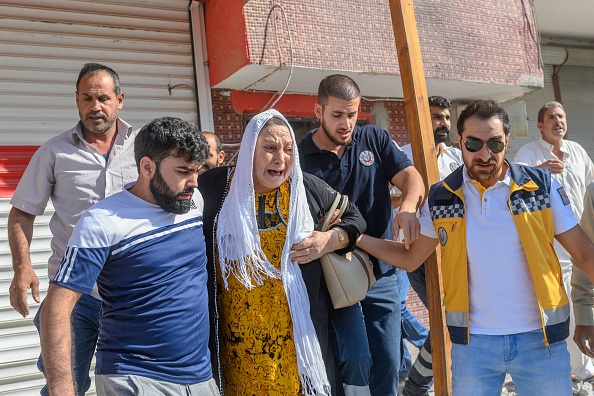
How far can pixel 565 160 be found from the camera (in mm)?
5730

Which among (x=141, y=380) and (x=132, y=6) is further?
(x=132, y=6)

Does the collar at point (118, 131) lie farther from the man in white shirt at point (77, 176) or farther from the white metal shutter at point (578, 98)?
the white metal shutter at point (578, 98)

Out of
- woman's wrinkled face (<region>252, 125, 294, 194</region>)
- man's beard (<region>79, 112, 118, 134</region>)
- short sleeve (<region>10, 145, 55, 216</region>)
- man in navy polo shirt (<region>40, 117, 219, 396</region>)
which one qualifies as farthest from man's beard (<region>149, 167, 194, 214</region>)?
short sleeve (<region>10, 145, 55, 216</region>)

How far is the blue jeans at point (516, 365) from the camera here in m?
2.88

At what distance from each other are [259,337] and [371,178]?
122 centimetres

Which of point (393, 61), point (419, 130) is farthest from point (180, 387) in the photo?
point (393, 61)

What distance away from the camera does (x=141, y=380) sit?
2.46 meters

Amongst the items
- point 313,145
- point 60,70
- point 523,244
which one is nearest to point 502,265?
point 523,244

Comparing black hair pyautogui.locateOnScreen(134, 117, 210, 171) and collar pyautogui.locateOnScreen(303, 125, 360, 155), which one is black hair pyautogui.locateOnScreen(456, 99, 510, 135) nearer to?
collar pyautogui.locateOnScreen(303, 125, 360, 155)

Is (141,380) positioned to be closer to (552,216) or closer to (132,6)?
(552,216)

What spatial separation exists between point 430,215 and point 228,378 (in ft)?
4.17

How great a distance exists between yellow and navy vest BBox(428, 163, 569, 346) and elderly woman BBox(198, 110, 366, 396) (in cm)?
48

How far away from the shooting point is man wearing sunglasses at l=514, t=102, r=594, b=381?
5.60m

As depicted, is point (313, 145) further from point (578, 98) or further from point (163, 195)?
point (578, 98)
